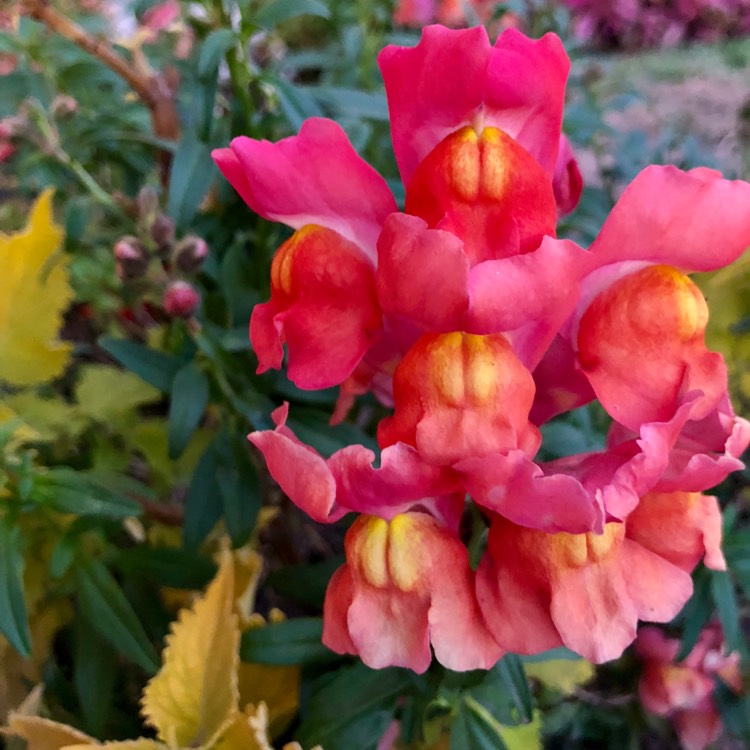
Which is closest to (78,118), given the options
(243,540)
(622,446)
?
(243,540)

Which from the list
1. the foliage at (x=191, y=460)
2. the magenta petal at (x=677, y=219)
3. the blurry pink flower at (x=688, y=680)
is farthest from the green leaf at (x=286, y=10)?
the blurry pink flower at (x=688, y=680)

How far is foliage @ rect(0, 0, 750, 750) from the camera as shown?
0.54 m

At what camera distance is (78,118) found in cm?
85

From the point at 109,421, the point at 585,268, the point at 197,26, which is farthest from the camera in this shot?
the point at 109,421

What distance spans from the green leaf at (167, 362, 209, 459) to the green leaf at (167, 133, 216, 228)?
5.4 inches

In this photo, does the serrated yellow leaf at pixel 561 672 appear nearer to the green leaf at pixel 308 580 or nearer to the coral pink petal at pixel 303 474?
the green leaf at pixel 308 580

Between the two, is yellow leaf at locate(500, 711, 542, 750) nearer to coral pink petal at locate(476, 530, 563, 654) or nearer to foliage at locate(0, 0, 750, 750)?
foliage at locate(0, 0, 750, 750)

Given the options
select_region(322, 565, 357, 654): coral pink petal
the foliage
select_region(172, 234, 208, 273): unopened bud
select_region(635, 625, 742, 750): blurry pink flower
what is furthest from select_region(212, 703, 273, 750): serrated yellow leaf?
select_region(635, 625, 742, 750): blurry pink flower

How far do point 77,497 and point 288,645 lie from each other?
7.8 inches

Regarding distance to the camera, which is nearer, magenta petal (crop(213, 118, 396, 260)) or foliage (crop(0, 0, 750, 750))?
magenta petal (crop(213, 118, 396, 260))

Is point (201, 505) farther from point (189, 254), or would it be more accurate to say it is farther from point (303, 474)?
point (303, 474)

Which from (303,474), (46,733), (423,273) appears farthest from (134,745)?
(423,273)

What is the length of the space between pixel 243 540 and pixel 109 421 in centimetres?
24

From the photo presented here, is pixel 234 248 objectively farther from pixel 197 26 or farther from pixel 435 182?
pixel 435 182
